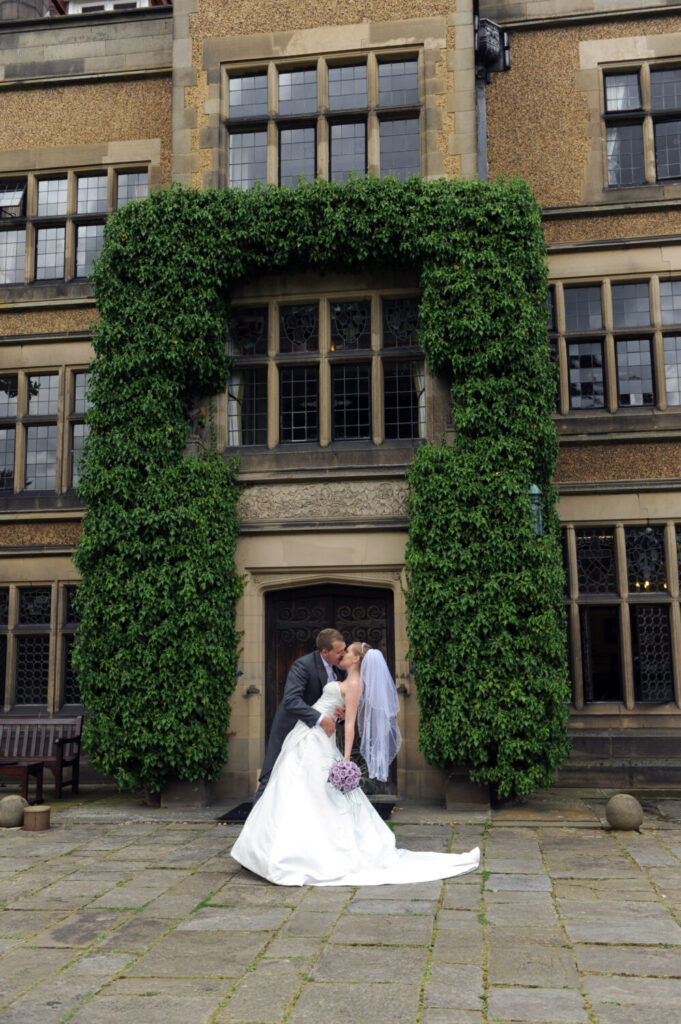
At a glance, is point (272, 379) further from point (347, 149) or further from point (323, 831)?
point (323, 831)

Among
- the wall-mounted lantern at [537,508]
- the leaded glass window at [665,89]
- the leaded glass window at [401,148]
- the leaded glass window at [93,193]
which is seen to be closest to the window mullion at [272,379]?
the leaded glass window at [401,148]

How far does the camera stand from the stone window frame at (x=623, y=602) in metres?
12.5

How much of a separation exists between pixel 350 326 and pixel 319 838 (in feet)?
22.9

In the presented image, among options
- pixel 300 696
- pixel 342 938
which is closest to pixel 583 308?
pixel 300 696

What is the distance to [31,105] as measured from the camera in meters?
14.8

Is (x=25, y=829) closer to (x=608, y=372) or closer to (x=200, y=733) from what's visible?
(x=200, y=733)

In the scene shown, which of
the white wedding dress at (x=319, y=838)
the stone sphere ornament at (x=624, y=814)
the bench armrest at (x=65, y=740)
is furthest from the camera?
the bench armrest at (x=65, y=740)

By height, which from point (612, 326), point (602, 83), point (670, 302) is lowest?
point (612, 326)

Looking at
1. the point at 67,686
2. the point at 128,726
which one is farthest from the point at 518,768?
the point at 67,686

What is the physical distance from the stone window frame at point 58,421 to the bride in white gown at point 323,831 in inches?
279

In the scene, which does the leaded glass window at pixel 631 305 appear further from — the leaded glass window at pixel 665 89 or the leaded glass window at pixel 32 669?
the leaded glass window at pixel 32 669

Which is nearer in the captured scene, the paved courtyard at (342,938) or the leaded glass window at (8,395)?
the paved courtyard at (342,938)

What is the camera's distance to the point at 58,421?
46.7 ft

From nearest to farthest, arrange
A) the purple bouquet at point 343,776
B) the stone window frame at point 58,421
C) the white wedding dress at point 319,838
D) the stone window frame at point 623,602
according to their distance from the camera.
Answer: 1. the white wedding dress at point 319,838
2. the purple bouquet at point 343,776
3. the stone window frame at point 623,602
4. the stone window frame at point 58,421
